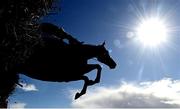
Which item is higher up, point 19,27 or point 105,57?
point 19,27

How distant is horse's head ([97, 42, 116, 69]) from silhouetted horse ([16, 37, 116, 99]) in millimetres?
284

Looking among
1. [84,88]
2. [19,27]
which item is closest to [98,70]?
[84,88]

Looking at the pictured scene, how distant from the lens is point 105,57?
19.0 meters

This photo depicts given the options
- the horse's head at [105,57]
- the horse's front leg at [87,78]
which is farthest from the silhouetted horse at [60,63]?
the horse's head at [105,57]

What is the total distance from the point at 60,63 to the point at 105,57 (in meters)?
3.03

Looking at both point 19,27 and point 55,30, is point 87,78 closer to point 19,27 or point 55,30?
point 55,30

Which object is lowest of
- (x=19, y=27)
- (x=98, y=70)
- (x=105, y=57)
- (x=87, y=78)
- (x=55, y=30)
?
(x=87, y=78)

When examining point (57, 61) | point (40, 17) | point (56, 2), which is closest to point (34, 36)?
point (40, 17)

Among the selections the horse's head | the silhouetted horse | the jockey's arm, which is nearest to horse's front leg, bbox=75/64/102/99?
the silhouetted horse

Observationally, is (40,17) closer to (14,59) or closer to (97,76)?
(14,59)

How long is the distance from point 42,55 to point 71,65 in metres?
1.55

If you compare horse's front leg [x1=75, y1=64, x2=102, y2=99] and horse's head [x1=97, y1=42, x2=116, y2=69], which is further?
horse's head [x1=97, y1=42, x2=116, y2=69]

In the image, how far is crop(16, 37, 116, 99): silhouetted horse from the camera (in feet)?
53.6

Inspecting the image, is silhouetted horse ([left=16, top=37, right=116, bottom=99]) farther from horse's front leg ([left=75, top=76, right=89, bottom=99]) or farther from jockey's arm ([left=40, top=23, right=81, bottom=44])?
jockey's arm ([left=40, top=23, right=81, bottom=44])
